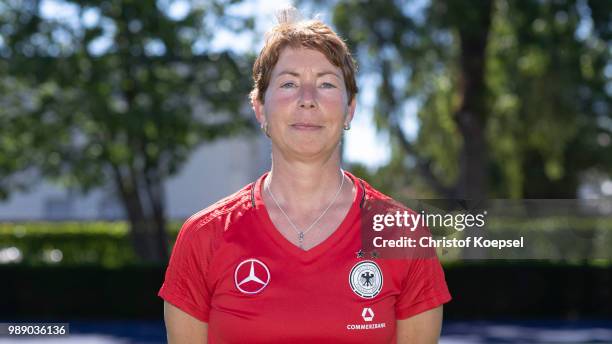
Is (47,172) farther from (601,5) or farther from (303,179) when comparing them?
(303,179)

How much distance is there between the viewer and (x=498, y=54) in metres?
23.3

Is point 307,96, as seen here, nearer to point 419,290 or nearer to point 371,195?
point 371,195

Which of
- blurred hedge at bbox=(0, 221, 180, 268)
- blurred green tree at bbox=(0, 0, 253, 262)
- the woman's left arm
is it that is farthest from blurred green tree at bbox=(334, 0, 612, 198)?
the woman's left arm

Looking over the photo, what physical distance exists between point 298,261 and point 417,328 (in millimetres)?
452

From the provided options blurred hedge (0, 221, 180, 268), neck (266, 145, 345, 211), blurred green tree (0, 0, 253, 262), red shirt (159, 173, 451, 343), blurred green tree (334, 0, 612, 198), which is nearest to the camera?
red shirt (159, 173, 451, 343)

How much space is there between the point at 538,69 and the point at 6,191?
13964 mm

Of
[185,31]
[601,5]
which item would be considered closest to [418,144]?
[601,5]

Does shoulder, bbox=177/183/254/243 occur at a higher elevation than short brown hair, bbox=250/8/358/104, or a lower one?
lower

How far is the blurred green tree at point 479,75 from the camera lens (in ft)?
69.5

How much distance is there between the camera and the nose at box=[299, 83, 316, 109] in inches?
105

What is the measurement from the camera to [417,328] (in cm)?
275

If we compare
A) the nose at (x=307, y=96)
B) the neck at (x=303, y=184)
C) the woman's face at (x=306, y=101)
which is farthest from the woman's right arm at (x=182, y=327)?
the nose at (x=307, y=96)

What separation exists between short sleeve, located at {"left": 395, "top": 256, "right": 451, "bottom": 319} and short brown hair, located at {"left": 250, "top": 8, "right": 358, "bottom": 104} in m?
0.61

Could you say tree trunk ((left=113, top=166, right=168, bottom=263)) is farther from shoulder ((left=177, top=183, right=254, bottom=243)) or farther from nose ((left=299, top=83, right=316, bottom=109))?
nose ((left=299, top=83, right=316, bottom=109))
